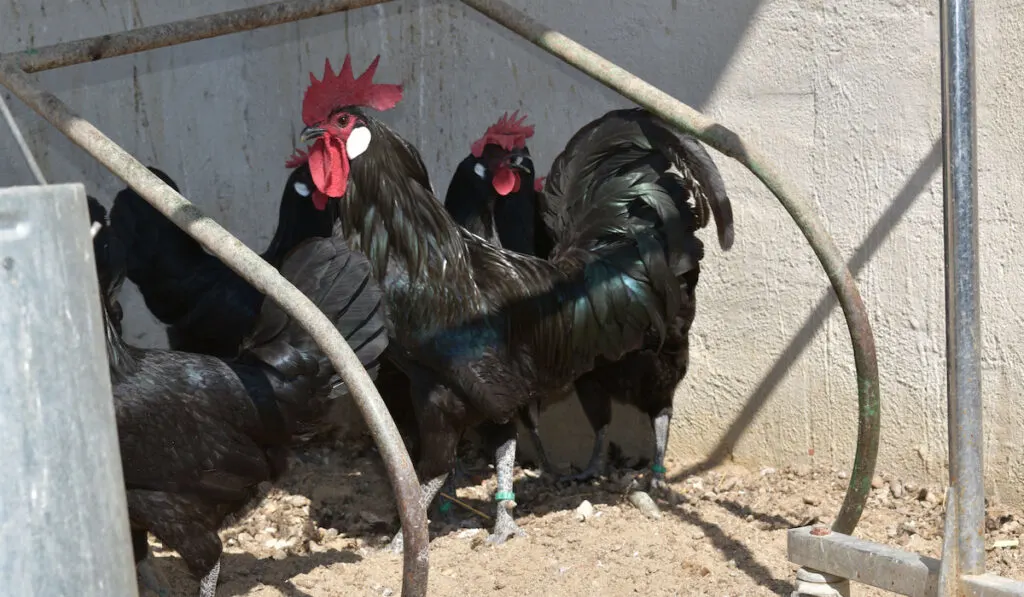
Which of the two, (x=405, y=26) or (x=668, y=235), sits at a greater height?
(x=405, y=26)

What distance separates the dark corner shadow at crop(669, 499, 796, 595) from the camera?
408 centimetres

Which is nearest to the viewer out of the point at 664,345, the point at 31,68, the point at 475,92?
the point at 31,68

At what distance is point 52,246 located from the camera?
1.61m

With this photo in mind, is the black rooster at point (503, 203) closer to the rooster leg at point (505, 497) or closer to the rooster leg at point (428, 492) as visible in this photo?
the rooster leg at point (505, 497)

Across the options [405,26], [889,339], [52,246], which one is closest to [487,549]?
[889,339]

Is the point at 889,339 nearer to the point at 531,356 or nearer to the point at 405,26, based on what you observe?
the point at 531,356

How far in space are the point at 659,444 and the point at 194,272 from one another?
255 cm

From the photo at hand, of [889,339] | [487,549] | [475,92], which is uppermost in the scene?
[475,92]

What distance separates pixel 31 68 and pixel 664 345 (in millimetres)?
3176

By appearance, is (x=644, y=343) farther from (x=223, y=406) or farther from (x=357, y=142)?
(x=223, y=406)

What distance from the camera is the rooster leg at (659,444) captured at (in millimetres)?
5449

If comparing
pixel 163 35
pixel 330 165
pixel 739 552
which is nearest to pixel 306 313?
pixel 163 35

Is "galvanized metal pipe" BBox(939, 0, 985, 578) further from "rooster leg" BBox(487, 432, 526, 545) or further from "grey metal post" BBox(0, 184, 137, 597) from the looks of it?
"rooster leg" BBox(487, 432, 526, 545)

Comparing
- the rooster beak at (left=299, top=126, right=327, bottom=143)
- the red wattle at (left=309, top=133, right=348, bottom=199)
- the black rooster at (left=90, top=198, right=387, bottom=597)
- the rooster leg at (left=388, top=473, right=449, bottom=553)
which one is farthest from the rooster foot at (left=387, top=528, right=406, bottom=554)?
the rooster beak at (left=299, top=126, right=327, bottom=143)
